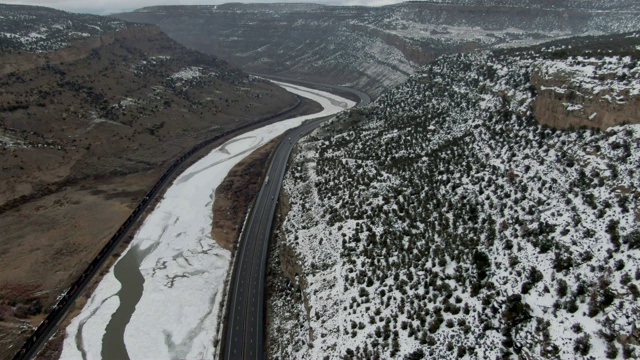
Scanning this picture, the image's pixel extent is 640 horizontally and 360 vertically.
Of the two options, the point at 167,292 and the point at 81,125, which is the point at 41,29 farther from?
the point at 167,292

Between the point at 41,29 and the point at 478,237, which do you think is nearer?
the point at 478,237

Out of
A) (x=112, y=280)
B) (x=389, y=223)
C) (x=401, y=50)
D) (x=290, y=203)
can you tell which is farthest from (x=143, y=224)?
(x=401, y=50)

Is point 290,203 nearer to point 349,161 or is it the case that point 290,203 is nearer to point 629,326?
point 349,161

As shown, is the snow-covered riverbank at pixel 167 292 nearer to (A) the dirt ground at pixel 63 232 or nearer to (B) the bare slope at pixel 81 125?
(A) the dirt ground at pixel 63 232

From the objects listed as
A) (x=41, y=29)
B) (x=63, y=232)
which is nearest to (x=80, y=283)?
(x=63, y=232)

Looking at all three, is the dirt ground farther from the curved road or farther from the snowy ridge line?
the curved road

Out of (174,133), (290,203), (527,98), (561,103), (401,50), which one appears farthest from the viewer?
(401,50)

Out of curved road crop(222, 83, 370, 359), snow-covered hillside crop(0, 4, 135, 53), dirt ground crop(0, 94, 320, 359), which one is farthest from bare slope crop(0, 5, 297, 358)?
curved road crop(222, 83, 370, 359)
